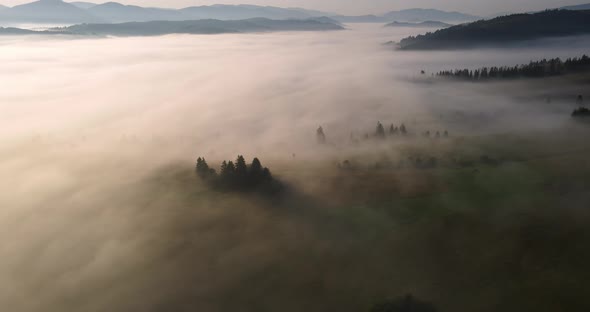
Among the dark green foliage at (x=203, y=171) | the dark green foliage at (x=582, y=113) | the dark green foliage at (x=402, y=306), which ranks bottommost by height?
the dark green foliage at (x=203, y=171)

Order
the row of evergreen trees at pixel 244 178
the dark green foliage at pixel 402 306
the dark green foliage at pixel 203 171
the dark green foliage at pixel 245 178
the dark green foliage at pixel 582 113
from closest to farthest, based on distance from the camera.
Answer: the dark green foliage at pixel 402 306, the dark green foliage at pixel 245 178, the row of evergreen trees at pixel 244 178, the dark green foliage at pixel 203 171, the dark green foliage at pixel 582 113

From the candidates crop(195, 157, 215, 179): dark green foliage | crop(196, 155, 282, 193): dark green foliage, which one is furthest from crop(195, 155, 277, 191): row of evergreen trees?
crop(195, 157, 215, 179): dark green foliage

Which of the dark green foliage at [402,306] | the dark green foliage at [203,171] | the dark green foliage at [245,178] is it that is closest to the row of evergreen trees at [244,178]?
the dark green foliage at [245,178]

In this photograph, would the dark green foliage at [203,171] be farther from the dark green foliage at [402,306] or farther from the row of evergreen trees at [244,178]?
the dark green foliage at [402,306]

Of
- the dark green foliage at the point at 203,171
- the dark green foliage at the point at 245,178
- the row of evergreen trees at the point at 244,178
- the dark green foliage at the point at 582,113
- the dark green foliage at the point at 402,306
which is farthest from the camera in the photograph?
the dark green foliage at the point at 582,113

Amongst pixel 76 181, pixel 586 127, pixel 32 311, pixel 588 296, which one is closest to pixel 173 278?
pixel 32 311

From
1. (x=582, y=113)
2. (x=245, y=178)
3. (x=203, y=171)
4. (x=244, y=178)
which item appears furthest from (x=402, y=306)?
(x=582, y=113)

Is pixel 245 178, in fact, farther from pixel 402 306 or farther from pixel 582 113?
pixel 582 113

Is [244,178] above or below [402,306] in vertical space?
below

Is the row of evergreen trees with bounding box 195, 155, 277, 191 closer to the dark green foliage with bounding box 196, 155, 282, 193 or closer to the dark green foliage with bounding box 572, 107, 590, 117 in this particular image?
the dark green foliage with bounding box 196, 155, 282, 193

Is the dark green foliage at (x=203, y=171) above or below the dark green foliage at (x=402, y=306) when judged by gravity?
below

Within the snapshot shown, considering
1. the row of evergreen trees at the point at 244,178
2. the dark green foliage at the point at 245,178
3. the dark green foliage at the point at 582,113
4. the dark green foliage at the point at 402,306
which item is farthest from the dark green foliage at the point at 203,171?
the dark green foliage at the point at 582,113

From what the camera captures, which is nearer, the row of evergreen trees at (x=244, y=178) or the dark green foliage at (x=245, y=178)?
the dark green foliage at (x=245, y=178)
